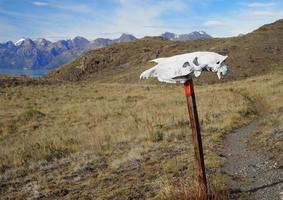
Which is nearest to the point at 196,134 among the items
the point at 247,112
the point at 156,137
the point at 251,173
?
the point at 251,173

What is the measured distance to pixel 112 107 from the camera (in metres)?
32.5

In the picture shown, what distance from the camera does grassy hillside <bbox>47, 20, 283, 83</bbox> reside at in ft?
216

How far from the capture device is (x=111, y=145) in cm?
1761

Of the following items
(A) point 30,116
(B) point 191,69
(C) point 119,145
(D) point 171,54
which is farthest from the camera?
(D) point 171,54

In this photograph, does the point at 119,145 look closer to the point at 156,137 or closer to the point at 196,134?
the point at 156,137

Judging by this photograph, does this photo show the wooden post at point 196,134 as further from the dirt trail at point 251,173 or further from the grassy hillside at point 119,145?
the dirt trail at point 251,173

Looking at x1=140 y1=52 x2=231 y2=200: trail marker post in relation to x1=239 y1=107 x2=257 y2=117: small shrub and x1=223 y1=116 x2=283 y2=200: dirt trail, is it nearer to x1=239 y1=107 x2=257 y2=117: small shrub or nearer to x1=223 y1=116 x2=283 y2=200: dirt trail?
x1=223 y1=116 x2=283 y2=200: dirt trail

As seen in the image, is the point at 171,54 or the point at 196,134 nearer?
the point at 196,134

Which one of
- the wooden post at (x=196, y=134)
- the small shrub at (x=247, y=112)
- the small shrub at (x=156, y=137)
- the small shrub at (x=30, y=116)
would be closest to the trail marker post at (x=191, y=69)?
the wooden post at (x=196, y=134)

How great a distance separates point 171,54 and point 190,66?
3691 inches

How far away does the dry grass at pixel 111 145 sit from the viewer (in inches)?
470

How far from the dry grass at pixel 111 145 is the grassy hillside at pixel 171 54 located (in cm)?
3212

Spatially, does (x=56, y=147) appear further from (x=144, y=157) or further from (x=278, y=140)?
(x=278, y=140)

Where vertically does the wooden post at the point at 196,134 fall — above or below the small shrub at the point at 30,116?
above
